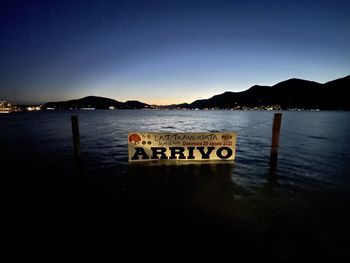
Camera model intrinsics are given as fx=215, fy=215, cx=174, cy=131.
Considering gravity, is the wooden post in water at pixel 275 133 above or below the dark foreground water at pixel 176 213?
above

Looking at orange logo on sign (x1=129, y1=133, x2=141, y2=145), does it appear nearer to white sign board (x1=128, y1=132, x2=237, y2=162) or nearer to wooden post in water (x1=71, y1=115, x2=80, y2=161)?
white sign board (x1=128, y1=132, x2=237, y2=162)

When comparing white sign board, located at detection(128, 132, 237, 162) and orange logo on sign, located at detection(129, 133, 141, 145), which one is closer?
orange logo on sign, located at detection(129, 133, 141, 145)

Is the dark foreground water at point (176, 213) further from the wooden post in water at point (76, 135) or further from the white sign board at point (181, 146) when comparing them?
the wooden post in water at point (76, 135)

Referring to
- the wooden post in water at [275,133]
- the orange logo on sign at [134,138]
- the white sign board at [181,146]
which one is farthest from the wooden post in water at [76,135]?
the wooden post in water at [275,133]

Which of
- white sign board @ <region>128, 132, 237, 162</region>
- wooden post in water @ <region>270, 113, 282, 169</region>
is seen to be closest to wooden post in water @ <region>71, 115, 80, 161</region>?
white sign board @ <region>128, 132, 237, 162</region>

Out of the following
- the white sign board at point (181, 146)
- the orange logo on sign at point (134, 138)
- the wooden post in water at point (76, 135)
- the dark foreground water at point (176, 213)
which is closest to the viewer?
the dark foreground water at point (176, 213)

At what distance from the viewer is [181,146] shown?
41.3ft

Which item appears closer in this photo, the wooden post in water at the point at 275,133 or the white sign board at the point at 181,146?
the white sign board at the point at 181,146

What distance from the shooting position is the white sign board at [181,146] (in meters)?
12.2

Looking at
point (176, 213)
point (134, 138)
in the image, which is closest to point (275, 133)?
point (134, 138)

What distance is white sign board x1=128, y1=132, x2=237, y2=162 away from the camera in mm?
12234

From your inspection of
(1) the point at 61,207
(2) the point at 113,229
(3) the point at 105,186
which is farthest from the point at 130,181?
(2) the point at 113,229

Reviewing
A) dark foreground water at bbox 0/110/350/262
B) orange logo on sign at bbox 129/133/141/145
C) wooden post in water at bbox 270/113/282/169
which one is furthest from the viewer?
wooden post in water at bbox 270/113/282/169

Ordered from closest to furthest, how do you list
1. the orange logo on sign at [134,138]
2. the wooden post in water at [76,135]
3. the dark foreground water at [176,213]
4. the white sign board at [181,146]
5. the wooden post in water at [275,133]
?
the dark foreground water at [176,213], the orange logo on sign at [134,138], the white sign board at [181,146], the wooden post in water at [275,133], the wooden post in water at [76,135]
